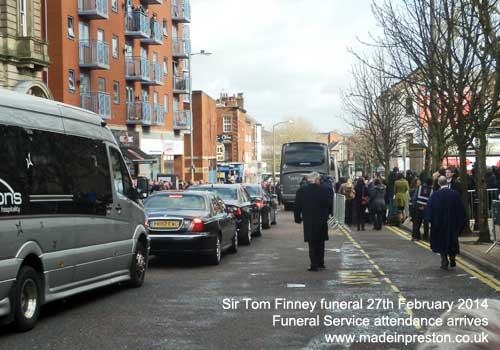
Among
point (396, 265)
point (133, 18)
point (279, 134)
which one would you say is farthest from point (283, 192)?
point (279, 134)

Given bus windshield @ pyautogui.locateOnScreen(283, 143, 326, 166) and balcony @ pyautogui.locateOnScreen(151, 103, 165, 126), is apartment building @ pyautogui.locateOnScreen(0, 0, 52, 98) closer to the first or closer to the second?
bus windshield @ pyautogui.locateOnScreen(283, 143, 326, 166)

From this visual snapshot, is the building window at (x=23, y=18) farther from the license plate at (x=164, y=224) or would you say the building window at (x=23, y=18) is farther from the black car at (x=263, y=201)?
the license plate at (x=164, y=224)

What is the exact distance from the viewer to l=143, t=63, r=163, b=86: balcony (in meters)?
51.3

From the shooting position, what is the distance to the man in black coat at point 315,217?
44.4 feet

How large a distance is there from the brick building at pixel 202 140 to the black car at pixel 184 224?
53053mm

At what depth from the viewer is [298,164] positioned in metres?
46.2

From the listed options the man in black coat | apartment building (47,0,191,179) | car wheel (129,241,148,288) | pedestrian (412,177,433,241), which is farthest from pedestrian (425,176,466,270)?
apartment building (47,0,191,179)

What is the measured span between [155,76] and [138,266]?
41444mm

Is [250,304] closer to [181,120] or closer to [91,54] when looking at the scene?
[91,54]

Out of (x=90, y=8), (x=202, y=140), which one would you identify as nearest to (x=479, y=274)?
(x=90, y=8)

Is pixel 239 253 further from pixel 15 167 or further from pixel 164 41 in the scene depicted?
pixel 164 41

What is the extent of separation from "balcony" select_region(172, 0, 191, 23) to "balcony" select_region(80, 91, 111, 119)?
19723 mm

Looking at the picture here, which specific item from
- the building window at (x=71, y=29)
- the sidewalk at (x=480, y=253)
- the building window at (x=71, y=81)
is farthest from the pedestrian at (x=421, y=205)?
the building window at (x=71, y=29)

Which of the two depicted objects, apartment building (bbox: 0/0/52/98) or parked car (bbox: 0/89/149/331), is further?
apartment building (bbox: 0/0/52/98)
